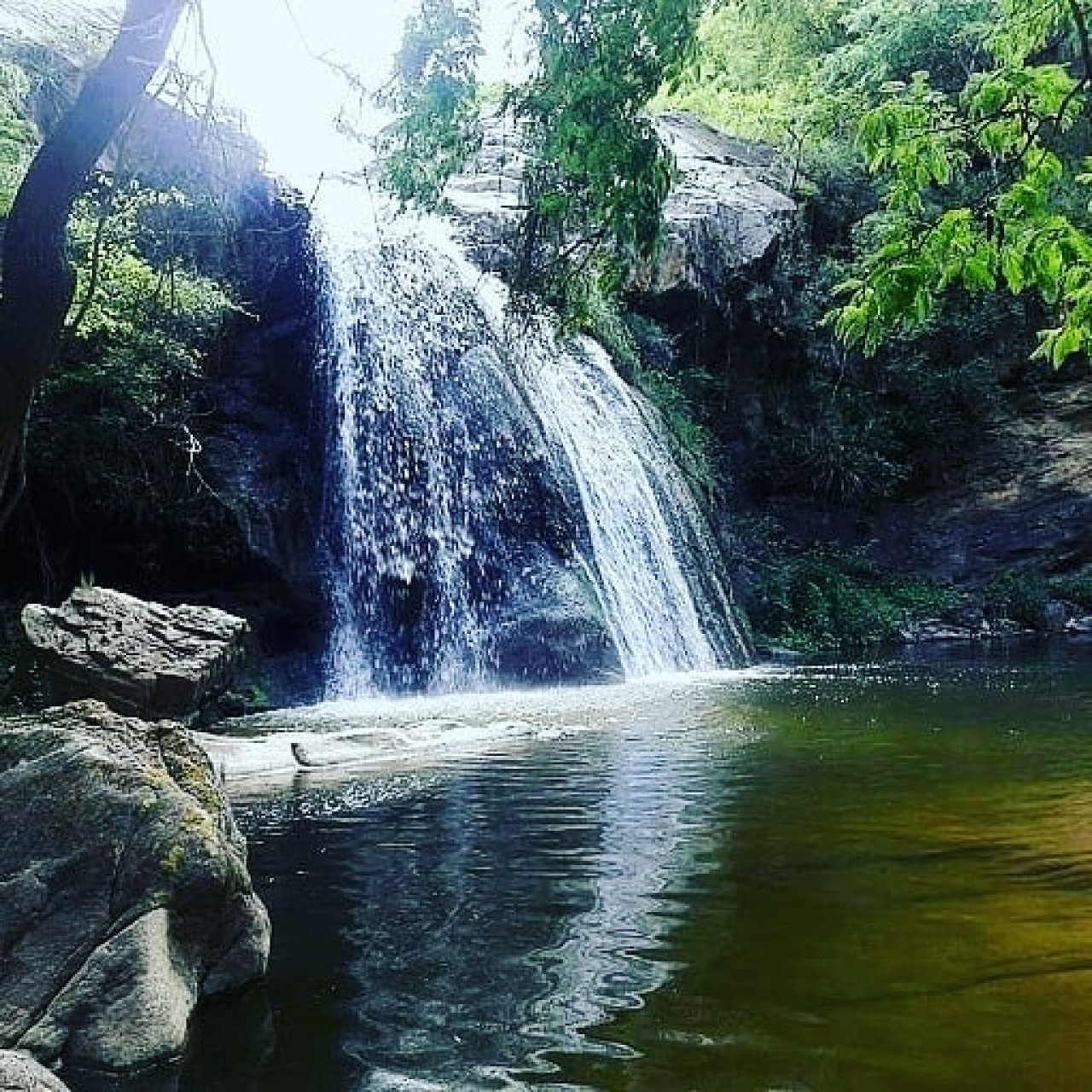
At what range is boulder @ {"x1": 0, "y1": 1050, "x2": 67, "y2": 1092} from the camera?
253 cm

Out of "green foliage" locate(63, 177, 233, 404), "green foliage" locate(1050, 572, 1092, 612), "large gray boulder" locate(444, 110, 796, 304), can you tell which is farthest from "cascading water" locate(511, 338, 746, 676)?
"green foliage" locate(1050, 572, 1092, 612)

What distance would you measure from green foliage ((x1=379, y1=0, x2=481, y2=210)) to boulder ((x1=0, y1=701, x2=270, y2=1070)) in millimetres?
2636

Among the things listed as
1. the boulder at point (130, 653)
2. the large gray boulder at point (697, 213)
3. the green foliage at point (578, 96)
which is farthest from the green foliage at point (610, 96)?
the large gray boulder at point (697, 213)

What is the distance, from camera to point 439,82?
4.78 metres

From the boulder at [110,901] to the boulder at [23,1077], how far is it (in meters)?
0.71

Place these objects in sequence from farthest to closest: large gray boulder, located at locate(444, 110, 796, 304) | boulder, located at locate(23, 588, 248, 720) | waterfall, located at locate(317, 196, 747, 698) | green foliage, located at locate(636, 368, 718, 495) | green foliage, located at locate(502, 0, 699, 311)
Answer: green foliage, located at locate(636, 368, 718, 495), large gray boulder, located at locate(444, 110, 796, 304), waterfall, located at locate(317, 196, 747, 698), boulder, located at locate(23, 588, 248, 720), green foliage, located at locate(502, 0, 699, 311)

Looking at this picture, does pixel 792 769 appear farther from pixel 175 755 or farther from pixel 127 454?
pixel 127 454

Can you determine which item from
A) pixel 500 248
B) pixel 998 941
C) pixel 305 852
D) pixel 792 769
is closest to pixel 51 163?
pixel 305 852

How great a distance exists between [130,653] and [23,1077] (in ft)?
24.4

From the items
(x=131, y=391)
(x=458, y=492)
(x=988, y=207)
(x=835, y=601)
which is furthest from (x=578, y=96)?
(x=835, y=601)

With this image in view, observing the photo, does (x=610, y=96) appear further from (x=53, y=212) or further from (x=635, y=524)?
(x=635, y=524)

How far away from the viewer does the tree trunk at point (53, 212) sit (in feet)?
15.7

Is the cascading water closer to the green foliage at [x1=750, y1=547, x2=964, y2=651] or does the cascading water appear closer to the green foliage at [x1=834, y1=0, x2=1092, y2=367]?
the green foliage at [x1=750, y1=547, x2=964, y2=651]

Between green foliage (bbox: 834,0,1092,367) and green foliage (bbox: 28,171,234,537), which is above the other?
green foliage (bbox: 28,171,234,537)
